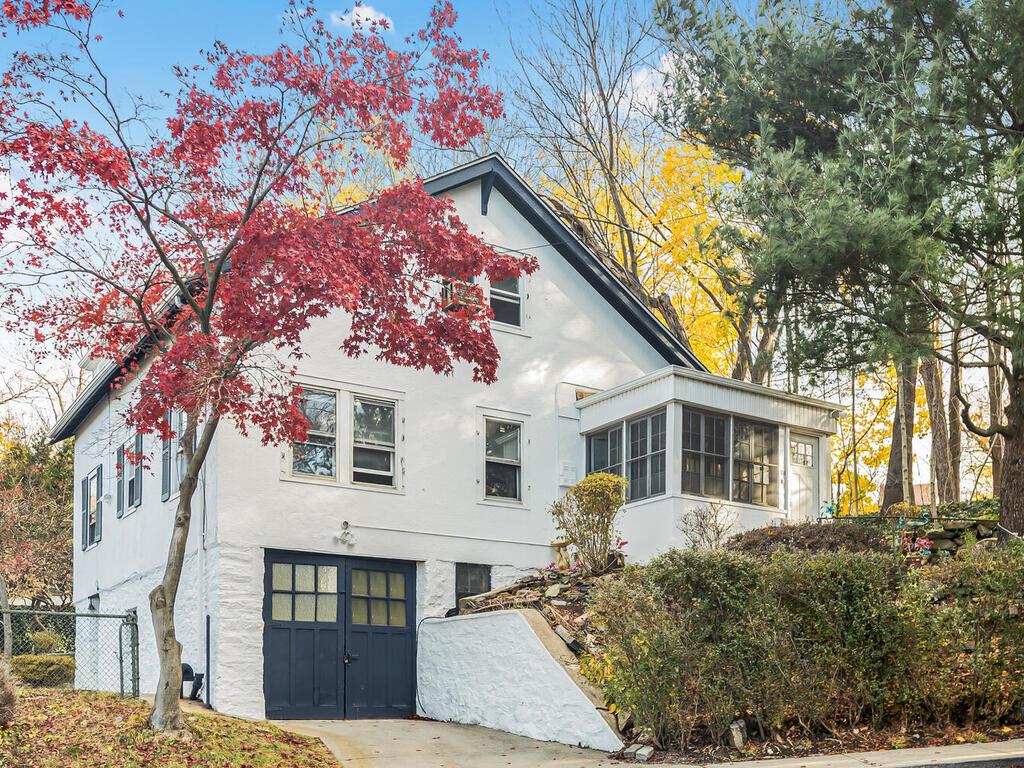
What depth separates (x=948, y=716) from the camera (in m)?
10.5

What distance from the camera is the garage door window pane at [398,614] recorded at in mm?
16344

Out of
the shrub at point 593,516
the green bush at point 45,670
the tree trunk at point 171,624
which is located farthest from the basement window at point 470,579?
the green bush at point 45,670

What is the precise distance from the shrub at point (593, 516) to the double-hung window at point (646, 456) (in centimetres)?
119

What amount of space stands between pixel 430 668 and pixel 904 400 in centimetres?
1403

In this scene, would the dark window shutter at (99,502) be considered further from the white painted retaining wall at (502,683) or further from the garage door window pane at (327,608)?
the white painted retaining wall at (502,683)

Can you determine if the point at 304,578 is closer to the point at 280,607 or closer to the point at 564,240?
the point at 280,607

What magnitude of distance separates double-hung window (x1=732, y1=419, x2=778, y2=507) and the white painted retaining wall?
524cm

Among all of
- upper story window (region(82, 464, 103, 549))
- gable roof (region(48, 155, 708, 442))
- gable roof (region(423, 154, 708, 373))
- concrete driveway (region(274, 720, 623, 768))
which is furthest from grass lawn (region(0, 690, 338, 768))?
gable roof (region(423, 154, 708, 373))

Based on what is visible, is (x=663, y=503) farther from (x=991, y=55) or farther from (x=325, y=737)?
(x=991, y=55)

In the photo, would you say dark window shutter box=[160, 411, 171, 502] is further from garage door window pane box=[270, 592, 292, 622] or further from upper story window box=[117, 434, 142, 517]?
garage door window pane box=[270, 592, 292, 622]

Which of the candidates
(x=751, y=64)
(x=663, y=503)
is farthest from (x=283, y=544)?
(x=751, y=64)

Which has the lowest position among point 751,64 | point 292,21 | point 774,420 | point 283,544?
point 283,544

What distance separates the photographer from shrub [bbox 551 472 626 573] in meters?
15.6

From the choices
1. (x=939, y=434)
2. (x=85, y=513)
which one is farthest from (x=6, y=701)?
(x=939, y=434)
